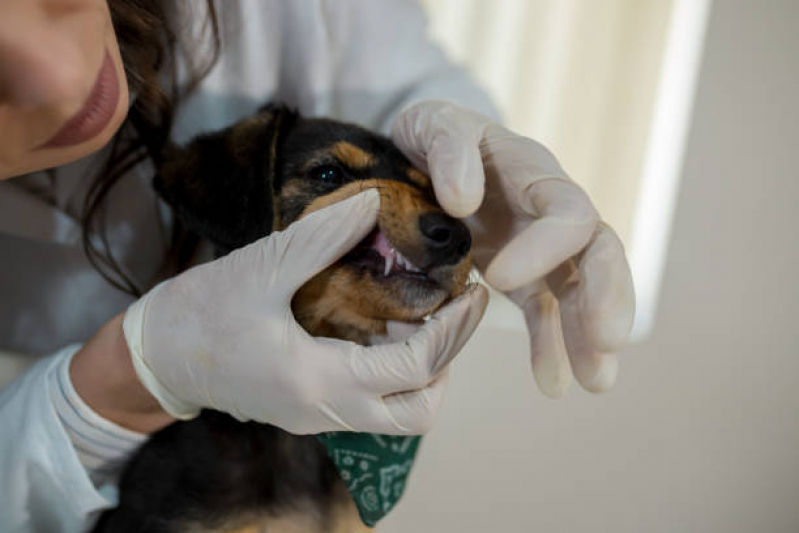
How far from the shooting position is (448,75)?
1197 mm

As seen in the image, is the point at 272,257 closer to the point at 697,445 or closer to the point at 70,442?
the point at 70,442

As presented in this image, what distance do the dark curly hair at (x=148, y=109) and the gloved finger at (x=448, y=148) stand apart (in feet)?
1.27

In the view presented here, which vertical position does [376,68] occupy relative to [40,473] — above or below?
above

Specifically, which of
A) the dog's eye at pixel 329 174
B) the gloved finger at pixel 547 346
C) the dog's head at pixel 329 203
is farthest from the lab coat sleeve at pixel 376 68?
the gloved finger at pixel 547 346

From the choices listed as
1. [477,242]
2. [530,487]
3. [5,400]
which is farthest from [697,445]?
[5,400]

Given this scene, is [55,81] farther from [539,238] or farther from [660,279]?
[660,279]

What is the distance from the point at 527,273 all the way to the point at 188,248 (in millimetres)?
666

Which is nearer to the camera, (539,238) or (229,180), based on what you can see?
(539,238)

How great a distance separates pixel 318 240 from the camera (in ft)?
2.25

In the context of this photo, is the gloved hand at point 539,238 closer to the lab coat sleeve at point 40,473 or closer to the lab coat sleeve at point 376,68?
the lab coat sleeve at point 376,68

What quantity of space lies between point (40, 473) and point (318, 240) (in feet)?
1.81

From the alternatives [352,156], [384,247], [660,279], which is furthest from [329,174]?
[660,279]

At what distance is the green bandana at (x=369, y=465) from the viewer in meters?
0.79

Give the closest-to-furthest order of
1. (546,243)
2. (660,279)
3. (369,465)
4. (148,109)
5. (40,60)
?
1. (40,60)
2. (546,243)
3. (369,465)
4. (148,109)
5. (660,279)
